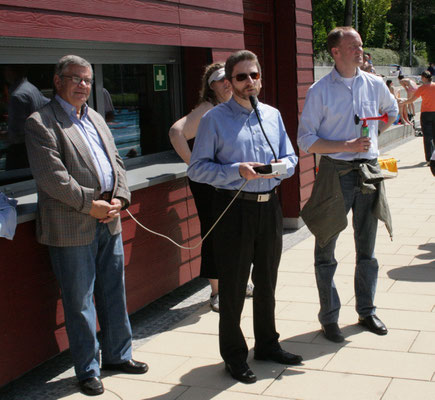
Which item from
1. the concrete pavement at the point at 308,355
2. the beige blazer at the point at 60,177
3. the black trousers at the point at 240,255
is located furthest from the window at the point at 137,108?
the black trousers at the point at 240,255

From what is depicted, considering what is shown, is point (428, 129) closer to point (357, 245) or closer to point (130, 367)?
point (357, 245)

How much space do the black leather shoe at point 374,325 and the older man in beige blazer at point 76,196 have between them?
6.10 feet

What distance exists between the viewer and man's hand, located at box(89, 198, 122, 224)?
13.2 ft

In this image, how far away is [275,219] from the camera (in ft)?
13.5

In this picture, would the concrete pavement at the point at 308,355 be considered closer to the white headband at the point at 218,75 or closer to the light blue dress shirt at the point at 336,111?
the light blue dress shirt at the point at 336,111

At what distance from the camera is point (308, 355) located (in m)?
4.46

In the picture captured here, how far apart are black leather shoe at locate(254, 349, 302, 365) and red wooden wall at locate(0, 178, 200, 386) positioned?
1.25 meters

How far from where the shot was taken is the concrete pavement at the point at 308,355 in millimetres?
3969

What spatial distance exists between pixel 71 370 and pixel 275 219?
5.43 feet

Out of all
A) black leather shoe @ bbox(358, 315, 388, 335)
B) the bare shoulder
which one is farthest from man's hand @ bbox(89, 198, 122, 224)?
black leather shoe @ bbox(358, 315, 388, 335)

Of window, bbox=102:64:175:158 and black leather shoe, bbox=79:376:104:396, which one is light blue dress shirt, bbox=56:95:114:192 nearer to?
black leather shoe, bbox=79:376:104:396

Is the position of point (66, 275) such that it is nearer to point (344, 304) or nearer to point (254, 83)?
point (254, 83)

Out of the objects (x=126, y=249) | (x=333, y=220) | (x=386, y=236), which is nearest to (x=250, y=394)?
(x=333, y=220)

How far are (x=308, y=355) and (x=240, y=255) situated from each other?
Result: 2.98 ft
